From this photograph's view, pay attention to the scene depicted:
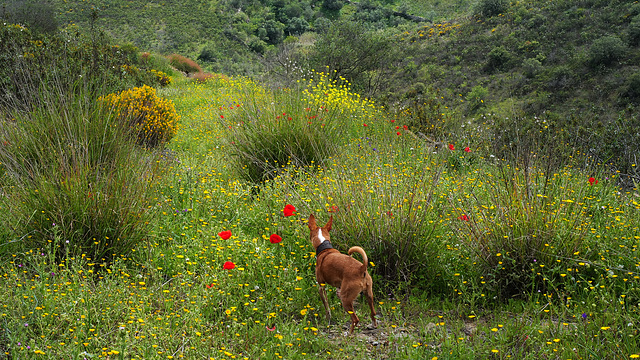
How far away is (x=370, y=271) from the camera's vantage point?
10.7 feet

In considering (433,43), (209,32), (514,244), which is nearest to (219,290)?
(514,244)

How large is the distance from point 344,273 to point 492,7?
33.9 metres

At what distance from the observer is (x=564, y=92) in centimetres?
1988

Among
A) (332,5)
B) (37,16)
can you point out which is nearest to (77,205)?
(37,16)

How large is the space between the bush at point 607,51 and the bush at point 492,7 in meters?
11.5

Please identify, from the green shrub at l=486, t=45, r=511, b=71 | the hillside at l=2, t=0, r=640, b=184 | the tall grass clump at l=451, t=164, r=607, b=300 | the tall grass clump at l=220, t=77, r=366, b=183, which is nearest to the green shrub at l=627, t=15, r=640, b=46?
the hillside at l=2, t=0, r=640, b=184

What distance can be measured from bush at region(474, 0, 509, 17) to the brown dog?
33.4 m

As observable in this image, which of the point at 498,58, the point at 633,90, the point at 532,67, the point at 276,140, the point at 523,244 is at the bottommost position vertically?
the point at 633,90

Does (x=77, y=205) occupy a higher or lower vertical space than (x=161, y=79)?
higher

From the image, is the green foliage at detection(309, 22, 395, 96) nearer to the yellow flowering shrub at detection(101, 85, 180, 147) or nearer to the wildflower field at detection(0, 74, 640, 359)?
the yellow flowering shrub at detection(101, 85, 180, 147)

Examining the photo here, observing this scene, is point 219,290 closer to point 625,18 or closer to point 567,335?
point 567,335

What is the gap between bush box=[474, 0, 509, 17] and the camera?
30984mm

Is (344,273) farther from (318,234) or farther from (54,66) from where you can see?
(54,66)

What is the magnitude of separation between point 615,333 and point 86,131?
14.0 feet
